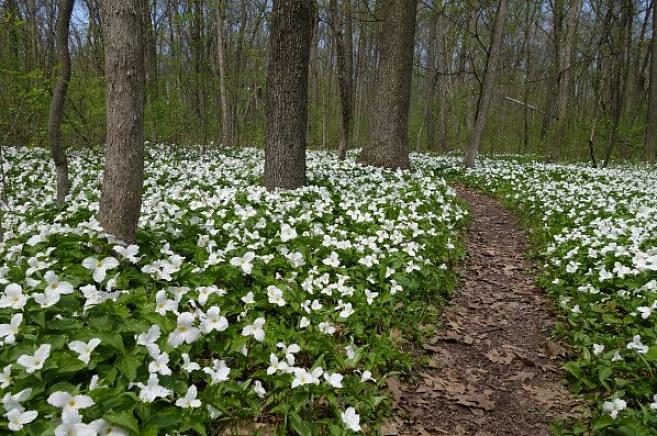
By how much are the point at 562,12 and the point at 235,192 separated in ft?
58.8

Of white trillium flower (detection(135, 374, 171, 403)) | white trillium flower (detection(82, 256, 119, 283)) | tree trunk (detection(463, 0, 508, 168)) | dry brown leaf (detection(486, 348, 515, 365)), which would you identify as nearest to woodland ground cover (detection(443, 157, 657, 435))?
dry brown leaf (detection(486, 348, 515, 365))

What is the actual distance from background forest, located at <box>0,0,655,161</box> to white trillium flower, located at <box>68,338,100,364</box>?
11.8ft

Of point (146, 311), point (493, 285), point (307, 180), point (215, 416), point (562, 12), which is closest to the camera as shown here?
point (215, 416)

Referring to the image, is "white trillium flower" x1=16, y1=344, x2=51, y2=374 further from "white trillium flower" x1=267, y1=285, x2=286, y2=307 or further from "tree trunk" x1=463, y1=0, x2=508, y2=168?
"tree trunk" x1=463, y1=0, x2=508, y2=168

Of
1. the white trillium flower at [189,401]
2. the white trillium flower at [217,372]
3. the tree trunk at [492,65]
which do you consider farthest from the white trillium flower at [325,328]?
the tree trunk at [492,65]

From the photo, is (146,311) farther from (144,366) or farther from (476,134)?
(476,134)

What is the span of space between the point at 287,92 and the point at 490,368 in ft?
14.6

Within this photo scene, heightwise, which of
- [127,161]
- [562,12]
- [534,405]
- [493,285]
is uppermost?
[562,12]

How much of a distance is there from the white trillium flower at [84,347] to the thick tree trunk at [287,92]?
4.35m

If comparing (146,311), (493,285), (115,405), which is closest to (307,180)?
(493,285)

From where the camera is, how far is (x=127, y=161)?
3396 mm

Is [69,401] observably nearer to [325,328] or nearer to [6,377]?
[6,377]

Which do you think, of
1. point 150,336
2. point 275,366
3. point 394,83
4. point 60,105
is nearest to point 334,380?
point 275,366

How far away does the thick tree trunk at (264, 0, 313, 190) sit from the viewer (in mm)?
5891
